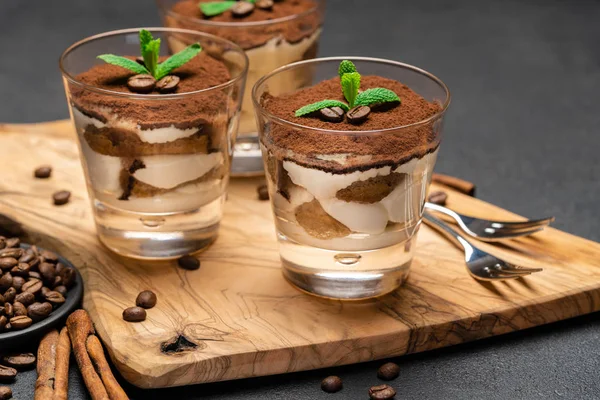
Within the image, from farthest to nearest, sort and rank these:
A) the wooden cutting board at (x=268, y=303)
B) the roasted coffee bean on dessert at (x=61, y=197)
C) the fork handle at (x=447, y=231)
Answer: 1. the roasted coffee bean on dessert at (x=61, y=197)
2. the fork handle at (x=447, y=231)
3. the wooden cutting board at (x=268, y=303)

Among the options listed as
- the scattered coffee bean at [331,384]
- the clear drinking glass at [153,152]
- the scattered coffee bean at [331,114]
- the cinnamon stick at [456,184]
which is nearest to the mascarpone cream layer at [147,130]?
the clear drinking glass at [153,152]

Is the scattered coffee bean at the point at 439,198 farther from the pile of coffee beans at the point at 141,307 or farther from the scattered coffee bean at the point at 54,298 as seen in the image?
the scattered coffee bean at the point at 54,298

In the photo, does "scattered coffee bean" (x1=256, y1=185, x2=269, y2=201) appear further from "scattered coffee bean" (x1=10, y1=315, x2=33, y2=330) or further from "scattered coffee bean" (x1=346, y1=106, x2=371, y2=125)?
"scattered coffee bean" (x1=10, y1=315, x2=33, y2=330)

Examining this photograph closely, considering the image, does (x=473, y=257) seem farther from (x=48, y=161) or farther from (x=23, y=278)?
(x=48, y=161)

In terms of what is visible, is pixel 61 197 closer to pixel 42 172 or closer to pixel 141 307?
pixel 42 172

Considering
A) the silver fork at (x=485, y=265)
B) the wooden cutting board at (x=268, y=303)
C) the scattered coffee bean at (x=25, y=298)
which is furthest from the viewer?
the silver fork at (x=485, y=265)

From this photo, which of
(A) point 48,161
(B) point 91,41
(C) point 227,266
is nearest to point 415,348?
(C) point 227,266
